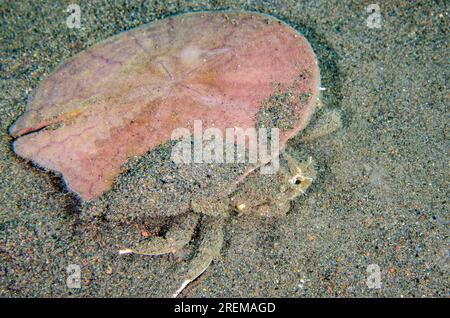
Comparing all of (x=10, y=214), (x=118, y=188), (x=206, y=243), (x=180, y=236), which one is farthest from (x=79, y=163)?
(x=206, y=243)

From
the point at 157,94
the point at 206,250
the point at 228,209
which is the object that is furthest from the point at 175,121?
the point at 206,250

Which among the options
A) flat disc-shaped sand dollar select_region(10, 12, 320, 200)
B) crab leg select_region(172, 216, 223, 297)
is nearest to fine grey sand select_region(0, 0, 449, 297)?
crab leg select_region(172, 216, 223, 297)

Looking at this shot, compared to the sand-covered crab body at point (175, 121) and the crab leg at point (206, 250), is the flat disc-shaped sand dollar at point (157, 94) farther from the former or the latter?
the crab leg at point (206, 250)

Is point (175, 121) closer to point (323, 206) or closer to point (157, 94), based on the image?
point (157, 94)

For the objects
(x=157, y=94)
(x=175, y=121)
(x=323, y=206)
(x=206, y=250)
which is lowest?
(x=206, y=250)

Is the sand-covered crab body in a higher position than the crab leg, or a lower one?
higher

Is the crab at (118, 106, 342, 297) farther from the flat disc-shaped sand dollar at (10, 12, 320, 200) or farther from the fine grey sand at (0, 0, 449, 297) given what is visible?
the flat disc-shaped sand dollar at (10, 12, 320, 200)

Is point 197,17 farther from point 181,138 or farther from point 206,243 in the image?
point 206,243
